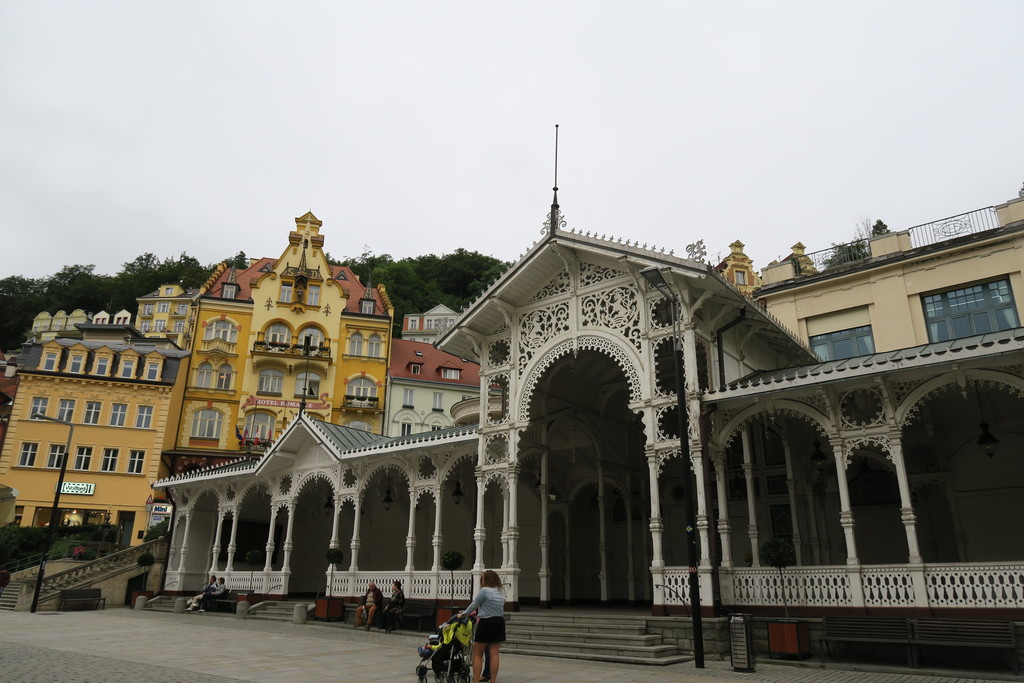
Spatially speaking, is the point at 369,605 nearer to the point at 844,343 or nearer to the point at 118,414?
the point at 844,343

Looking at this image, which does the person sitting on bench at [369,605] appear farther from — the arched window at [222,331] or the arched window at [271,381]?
the arched window at [222,331]

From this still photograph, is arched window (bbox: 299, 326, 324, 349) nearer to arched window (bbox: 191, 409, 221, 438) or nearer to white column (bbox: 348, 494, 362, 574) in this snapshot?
arched window (bbox: 191, 409, 221, 438)

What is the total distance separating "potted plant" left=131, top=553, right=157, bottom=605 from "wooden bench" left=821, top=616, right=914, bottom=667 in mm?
26073

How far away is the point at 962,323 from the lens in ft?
77.6

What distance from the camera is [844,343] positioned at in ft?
86.2

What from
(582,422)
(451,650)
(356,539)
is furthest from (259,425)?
(451,650)

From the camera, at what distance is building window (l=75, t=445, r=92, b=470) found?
41188mm

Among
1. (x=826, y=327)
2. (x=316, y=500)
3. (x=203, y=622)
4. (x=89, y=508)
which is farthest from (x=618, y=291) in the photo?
(x=89, y=508)

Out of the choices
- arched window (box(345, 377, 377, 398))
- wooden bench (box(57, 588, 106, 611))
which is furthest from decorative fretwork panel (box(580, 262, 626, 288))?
Result: arched window (box(345, 377, 377, 398))

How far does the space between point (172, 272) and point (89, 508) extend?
6528 cm

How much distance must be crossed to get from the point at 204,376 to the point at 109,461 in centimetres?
786

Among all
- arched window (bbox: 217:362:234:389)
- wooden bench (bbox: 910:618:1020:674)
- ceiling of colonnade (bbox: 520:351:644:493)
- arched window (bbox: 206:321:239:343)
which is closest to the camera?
wooden bench (bbox: 910:618:1020:674)

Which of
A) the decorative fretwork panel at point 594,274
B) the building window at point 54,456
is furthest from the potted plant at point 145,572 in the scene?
the decorative fretwork panel at point 594,274

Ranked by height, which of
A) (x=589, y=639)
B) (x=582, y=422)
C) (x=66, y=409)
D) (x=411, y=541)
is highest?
(x=66, y=409)
